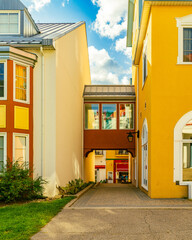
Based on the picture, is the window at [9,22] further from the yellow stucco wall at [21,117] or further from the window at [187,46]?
the window at [187,46]

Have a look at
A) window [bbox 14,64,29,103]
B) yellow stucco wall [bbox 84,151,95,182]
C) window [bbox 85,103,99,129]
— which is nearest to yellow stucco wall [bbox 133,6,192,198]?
window [bbox 14,64,29,103]

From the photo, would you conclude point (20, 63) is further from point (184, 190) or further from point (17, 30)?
point (184, 190)

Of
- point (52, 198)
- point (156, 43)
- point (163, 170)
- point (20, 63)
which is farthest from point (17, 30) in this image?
point (163, 170)

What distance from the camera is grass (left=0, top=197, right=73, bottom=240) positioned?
21.9 ft

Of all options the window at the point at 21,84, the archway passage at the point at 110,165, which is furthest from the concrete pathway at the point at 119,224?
the archway passage at the point at 110,165

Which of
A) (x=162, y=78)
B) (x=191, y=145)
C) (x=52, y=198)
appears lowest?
(x=52, y=198)

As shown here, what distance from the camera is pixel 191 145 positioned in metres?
11.6

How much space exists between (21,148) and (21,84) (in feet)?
8.06

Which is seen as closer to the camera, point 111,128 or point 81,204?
Result: point 81,204

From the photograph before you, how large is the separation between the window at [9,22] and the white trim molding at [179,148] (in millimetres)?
8357

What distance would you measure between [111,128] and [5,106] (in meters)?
9.75

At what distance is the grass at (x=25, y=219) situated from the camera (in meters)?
6.68

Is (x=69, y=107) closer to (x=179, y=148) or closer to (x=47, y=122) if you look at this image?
(x=47, y=122)

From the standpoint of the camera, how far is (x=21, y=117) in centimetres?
1247
